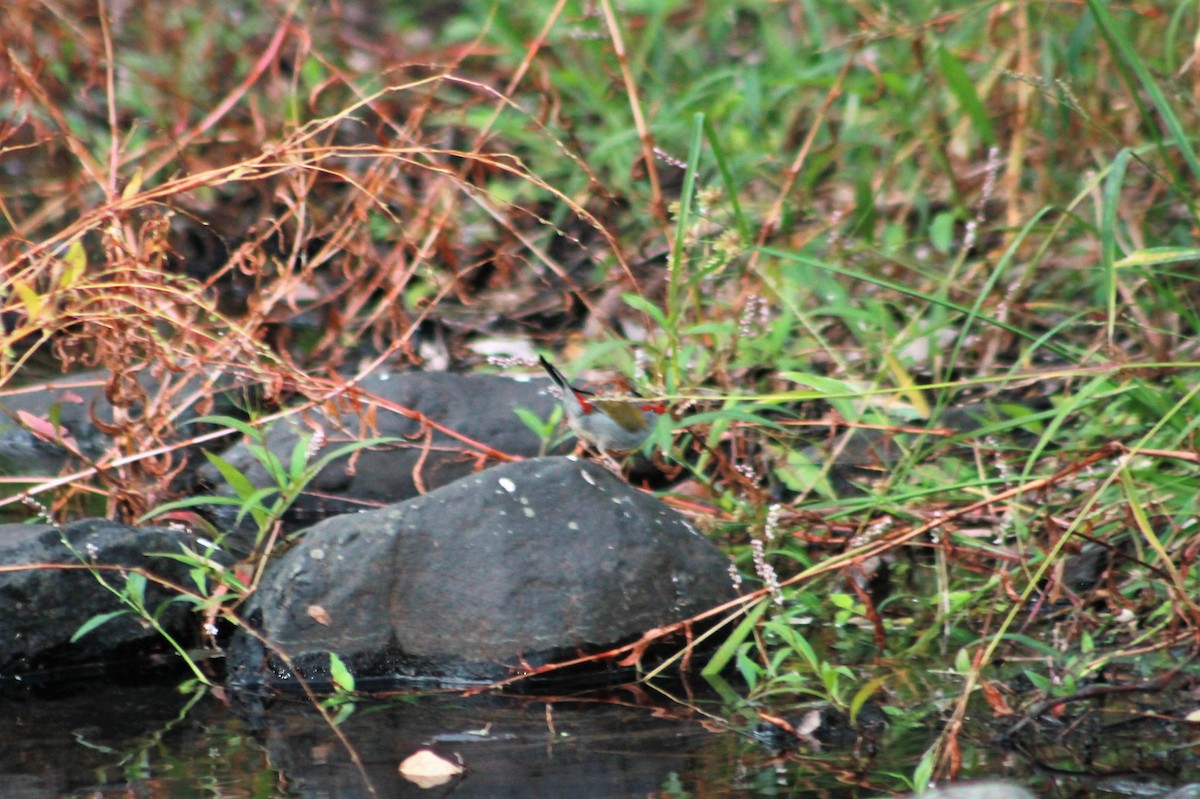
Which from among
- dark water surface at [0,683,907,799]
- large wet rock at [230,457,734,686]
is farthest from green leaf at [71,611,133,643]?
large wet rock at [230,457,734,686]

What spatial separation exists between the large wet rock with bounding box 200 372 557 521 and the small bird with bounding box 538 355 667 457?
0.35 m

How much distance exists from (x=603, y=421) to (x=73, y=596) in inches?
53.0

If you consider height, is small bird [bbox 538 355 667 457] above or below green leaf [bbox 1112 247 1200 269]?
below

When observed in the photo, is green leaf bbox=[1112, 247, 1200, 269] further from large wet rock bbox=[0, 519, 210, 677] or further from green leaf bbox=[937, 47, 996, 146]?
large wet rock bbox=[0, 519, 210, 677]

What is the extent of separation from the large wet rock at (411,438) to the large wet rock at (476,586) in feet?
2.35

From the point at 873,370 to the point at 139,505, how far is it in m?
2.24

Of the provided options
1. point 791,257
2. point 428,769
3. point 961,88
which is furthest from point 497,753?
point 961,88

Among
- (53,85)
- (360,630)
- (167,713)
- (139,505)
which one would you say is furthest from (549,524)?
(53,85)

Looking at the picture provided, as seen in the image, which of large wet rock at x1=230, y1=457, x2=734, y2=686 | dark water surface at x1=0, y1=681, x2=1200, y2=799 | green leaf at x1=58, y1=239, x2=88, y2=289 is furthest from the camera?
green leaf at x1=58, y1=239, x2=88, y2=289

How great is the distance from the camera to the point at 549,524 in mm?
3354

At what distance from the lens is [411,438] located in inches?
165

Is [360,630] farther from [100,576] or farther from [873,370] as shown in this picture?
[873,370]

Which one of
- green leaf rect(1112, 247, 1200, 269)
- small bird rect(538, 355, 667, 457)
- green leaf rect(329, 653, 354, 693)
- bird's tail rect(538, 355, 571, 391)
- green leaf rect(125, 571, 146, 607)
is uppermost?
green leaf rect(1112, 247, 1200, 269)

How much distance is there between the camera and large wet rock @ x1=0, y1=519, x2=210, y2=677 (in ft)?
10.9
